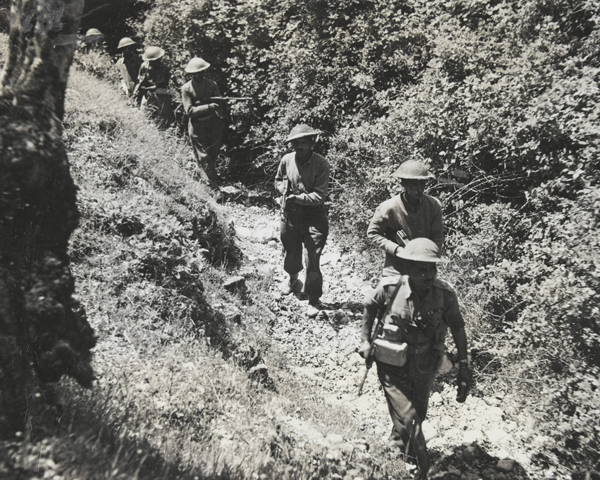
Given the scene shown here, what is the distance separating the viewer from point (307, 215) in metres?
6.55

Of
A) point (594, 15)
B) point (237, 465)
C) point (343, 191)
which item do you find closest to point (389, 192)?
point (343, 191)

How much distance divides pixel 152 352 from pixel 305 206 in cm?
284

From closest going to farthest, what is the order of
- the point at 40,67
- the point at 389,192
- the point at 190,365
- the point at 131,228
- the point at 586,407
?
the point at 40,67, the point at 586,407, the point at 190,365, the point at 131,228, the point at 389,192

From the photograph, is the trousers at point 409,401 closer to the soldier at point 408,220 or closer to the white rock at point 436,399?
the soldier at point 408,220

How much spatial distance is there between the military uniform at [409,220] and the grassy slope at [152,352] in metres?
1.70

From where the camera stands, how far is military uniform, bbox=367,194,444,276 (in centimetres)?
472

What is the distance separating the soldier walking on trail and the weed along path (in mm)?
432

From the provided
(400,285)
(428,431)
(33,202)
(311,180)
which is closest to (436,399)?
(428,431)

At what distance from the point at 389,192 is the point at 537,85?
2431 millimetres

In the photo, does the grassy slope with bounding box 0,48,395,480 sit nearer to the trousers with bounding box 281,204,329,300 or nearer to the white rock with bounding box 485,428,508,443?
the trousers with bounding box 281,204,329,300

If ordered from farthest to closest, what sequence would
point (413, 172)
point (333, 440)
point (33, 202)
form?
point (413, 172) < point (333, 440) < point (33, 202)

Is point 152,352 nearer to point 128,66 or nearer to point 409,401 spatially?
point 409,401

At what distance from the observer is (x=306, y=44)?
10242 mm

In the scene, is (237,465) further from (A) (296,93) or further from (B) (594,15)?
(A) (296,93)
